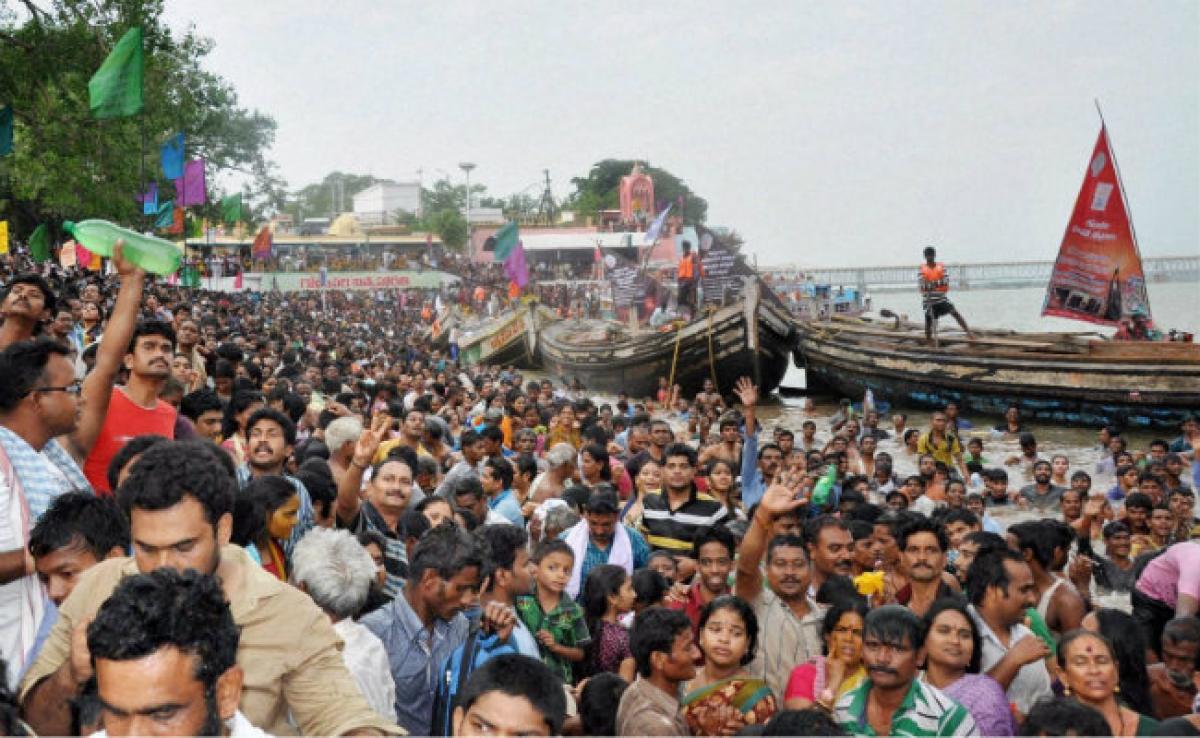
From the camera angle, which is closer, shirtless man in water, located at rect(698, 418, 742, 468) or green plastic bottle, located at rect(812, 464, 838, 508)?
green plastic bottle, located at rect(812, 464, 838, 508)

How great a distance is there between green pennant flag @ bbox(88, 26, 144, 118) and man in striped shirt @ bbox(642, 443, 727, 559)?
9.01 meters

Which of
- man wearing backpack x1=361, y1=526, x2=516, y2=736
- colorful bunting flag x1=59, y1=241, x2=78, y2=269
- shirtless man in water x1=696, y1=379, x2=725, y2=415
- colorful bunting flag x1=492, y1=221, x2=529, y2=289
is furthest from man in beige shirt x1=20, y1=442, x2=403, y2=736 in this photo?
colorful bunting flag x1=492, y1=221, x2=529, y2=289

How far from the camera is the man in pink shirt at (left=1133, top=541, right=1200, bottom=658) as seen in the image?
4.98 meters

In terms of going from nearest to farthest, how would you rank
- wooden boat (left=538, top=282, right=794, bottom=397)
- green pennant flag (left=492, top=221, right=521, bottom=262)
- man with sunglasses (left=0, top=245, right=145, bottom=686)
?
1. man with sunglasses (left=0, top=245, right=145, bottom=686)
2. wooden boat (left=538, top=282, right=794, bottom=397)
3. green pennant flag (left=492, top=221, right=521, bottom=262)

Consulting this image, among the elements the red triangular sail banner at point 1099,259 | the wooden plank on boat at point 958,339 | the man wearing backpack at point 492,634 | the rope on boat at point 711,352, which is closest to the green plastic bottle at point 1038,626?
the man wearing backpack at point 492,634

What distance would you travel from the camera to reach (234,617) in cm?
249

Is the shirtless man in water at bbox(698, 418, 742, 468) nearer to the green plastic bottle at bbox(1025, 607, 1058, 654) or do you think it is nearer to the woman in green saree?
the green plastic bottle at bbox(1025, 607, 1058, 654)

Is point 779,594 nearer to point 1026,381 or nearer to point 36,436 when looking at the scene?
point 36,436

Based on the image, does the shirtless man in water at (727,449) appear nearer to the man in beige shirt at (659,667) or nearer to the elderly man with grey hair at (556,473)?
the elderly man with grey hair at (556,473)

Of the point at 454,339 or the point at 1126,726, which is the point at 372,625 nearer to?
the point at 1126,726

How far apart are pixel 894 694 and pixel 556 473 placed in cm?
368

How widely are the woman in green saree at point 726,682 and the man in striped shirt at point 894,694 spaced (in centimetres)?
30

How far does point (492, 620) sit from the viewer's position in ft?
11.7

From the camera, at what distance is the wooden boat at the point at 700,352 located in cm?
2309
